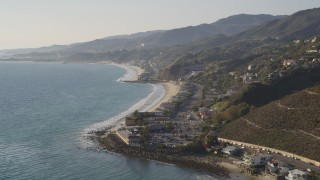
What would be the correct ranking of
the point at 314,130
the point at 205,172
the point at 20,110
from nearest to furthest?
the point at 205,172, the point at 314,130, the point at 20,110

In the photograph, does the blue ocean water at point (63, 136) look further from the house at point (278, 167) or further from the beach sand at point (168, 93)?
the house at point (278, 167)

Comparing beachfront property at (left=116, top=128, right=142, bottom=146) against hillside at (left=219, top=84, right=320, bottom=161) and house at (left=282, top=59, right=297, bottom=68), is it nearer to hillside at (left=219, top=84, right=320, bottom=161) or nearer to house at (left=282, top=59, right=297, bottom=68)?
hillside at (left=219, top=84, right=320, bottom=161)

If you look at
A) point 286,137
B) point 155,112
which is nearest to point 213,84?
point 155,112

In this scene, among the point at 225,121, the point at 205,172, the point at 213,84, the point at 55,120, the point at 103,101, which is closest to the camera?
the point at 205,172

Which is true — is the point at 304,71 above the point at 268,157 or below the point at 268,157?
above

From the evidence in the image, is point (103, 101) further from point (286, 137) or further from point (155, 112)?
point (286, 137)
